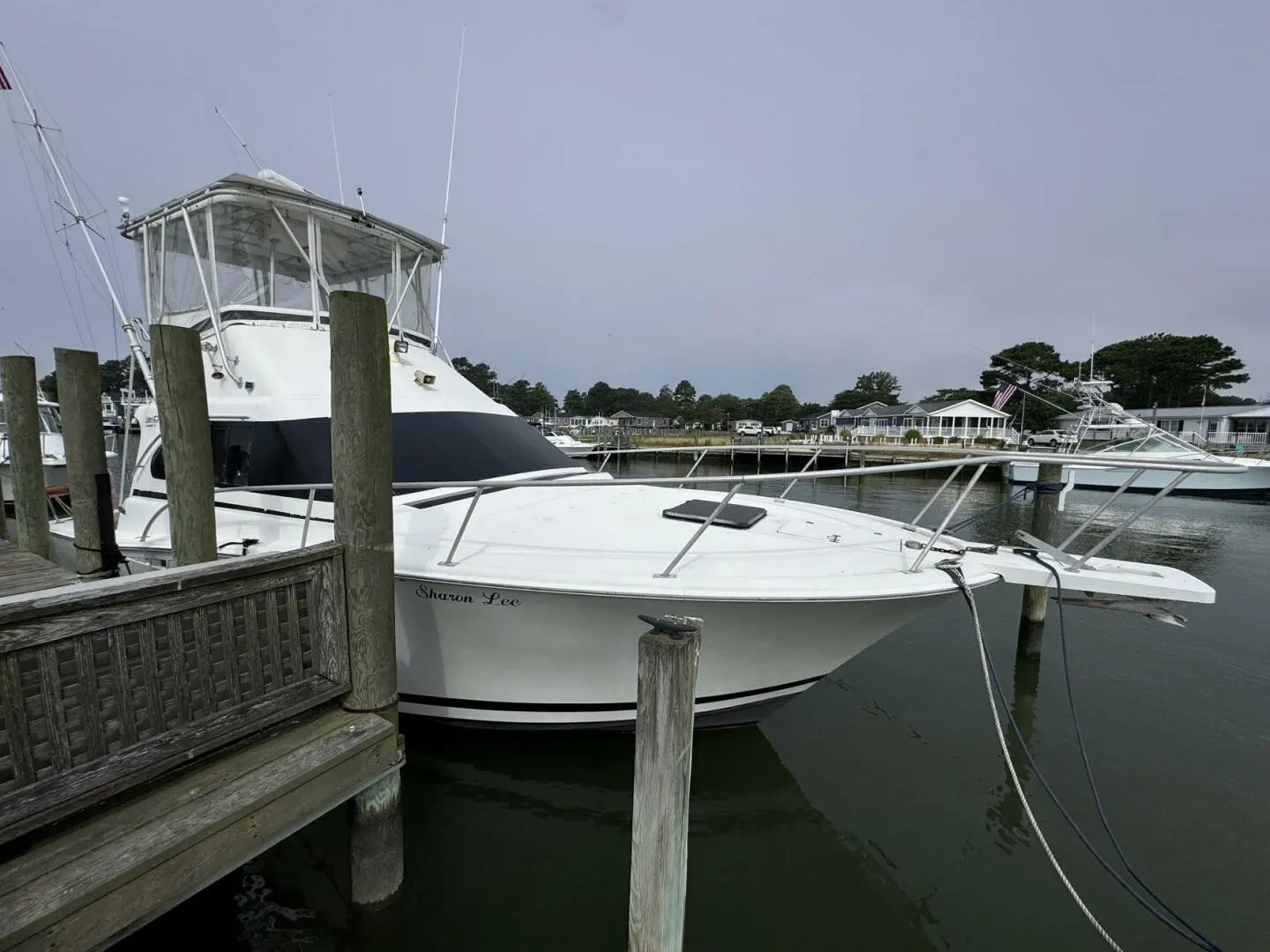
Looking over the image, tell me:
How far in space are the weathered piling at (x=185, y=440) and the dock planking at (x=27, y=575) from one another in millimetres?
886

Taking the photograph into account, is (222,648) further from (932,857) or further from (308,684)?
(932,857)

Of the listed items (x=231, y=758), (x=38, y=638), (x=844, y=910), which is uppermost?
(x=38, y=638)

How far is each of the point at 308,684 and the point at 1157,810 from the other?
554 centimetres

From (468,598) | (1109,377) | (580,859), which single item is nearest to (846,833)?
(580,859)

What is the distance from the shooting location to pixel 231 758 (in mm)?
2520

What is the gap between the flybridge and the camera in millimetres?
5344

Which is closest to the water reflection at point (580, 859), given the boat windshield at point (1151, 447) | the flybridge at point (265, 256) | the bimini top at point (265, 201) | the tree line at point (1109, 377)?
the flybridge at point (265, 256)

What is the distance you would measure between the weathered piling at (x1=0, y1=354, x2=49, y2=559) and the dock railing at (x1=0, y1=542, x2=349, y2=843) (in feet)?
14.7

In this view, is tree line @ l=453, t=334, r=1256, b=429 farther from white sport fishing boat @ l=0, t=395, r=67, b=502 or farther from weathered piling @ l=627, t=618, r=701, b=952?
weathered piling @ l=627, t=618, r=701, b=952

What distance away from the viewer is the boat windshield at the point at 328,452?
470cm

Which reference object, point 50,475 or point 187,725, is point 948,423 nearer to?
point 50,475

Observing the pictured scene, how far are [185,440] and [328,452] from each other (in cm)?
121

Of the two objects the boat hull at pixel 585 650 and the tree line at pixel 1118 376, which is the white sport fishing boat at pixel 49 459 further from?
the tree line at pixel 1118 376

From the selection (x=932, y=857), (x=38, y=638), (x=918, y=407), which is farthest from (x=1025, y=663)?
(x=918, y=407)
